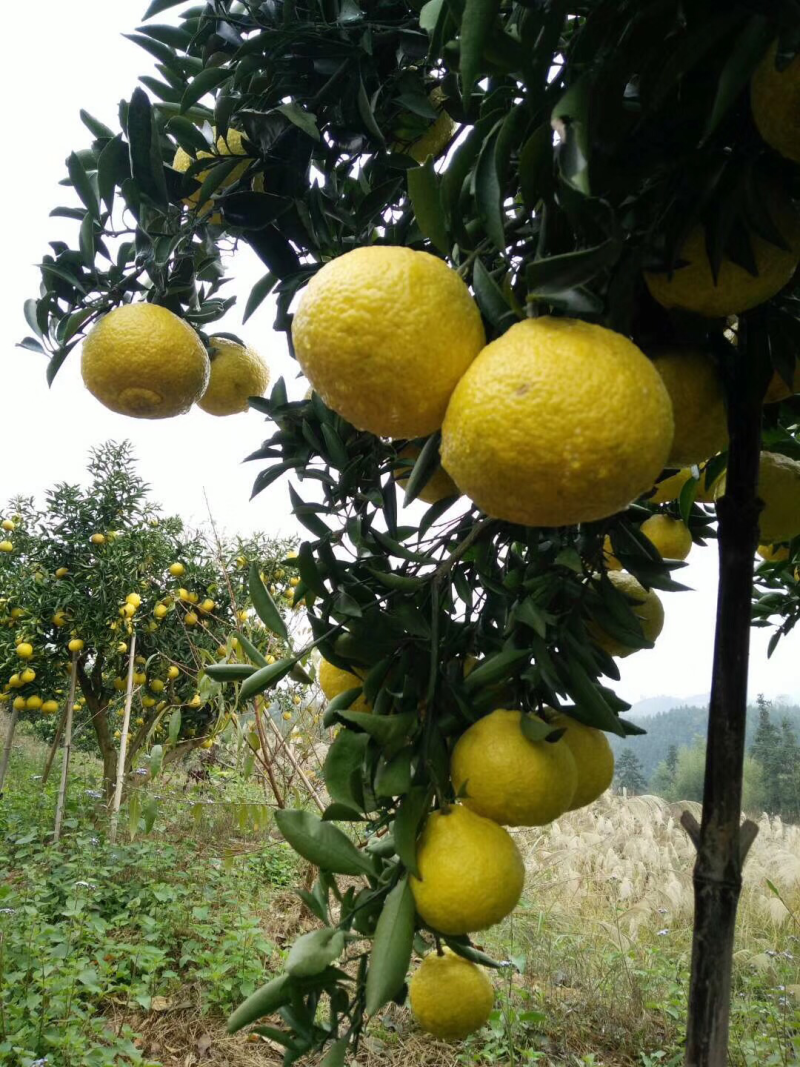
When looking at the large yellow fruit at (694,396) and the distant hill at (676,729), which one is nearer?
the large yellow fruit at (694,396)

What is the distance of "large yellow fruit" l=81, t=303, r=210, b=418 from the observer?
772mm

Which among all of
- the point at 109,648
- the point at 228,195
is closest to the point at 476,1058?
the point at 228,195

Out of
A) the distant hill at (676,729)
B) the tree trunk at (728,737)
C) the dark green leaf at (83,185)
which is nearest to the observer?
the tree trunk at (728,737)

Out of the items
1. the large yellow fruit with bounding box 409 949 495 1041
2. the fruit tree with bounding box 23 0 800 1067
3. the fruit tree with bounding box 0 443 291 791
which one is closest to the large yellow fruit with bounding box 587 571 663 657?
the fruit tree with bounding box 23 0 800 1067

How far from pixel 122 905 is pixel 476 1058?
1838 mm

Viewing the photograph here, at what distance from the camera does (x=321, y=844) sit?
26.0 inches

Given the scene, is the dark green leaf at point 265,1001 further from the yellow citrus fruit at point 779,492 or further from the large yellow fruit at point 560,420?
the yellow citrus fruit at point 779,492

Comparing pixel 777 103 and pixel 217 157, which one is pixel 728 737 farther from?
pixel 217 157

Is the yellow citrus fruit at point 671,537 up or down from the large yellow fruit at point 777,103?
down

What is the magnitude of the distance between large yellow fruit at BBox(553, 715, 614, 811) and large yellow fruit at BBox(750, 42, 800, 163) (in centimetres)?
50

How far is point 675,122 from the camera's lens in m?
0.51

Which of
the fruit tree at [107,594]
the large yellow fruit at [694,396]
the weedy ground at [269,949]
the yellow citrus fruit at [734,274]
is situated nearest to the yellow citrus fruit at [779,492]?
the large yellow fruit at [694,396]

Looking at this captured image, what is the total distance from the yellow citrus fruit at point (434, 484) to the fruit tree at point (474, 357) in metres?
0.01

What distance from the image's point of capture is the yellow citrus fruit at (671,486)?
3.33 ft
